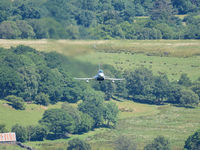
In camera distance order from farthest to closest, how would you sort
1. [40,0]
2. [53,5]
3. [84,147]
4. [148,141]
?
1. [148,141]
2. [84,147]
3. [40,0]
4. [53,5]

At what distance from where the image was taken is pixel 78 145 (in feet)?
611

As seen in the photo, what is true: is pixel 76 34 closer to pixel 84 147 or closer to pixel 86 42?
pixel 86 42

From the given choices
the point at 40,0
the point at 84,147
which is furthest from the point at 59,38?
the point at 84,147

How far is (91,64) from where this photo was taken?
13112 centimetres

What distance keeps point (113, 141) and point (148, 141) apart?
9.26 metres

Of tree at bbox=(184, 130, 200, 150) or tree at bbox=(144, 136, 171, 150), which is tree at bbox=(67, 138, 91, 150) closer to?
tree at bbox=(144, 136, 171, 150)

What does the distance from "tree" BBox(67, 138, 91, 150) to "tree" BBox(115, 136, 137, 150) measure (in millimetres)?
8611

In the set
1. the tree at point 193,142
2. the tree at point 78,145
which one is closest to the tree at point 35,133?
the tree at point 78,145

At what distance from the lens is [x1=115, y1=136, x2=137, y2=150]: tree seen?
188 metres

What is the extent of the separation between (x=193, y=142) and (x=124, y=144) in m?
17.2

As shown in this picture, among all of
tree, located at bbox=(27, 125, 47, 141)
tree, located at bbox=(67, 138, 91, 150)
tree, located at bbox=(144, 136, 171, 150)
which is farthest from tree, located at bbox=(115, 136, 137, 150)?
tree, located at bbox=(27, 125, 47, 141)

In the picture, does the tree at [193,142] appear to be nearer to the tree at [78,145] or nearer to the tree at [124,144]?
the tree at [124,144]

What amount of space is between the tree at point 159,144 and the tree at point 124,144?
3.69 metres

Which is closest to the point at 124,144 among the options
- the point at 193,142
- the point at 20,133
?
the point at 193,142
